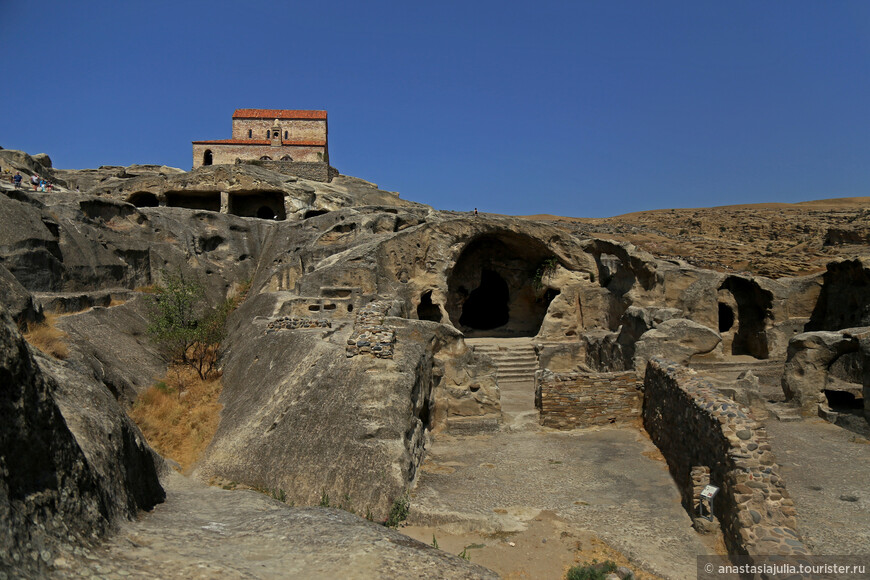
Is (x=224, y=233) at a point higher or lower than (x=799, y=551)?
higher

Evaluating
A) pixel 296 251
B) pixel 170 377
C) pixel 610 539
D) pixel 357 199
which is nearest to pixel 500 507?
pixel 610 539

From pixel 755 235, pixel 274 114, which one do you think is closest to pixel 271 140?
pixel 274 114

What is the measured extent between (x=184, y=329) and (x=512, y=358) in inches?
369

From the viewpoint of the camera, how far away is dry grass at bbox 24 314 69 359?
29.5ft

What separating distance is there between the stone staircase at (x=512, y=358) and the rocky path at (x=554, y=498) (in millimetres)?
6641

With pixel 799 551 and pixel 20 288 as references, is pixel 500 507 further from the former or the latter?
pixel 20 288

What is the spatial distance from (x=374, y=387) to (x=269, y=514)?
11.5 ft

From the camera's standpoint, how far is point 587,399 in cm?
1052

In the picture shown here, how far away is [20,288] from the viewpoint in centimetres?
1091

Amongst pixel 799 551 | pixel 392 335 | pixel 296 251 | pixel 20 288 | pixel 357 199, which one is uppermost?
pixel 357 199

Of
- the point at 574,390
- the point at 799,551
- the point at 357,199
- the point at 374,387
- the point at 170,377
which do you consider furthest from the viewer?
the point at 357,199

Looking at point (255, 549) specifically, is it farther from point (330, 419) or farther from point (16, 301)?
point (16, 301)

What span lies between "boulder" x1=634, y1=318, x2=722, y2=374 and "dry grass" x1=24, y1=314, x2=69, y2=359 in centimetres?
1054

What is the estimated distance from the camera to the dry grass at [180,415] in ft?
30.6
